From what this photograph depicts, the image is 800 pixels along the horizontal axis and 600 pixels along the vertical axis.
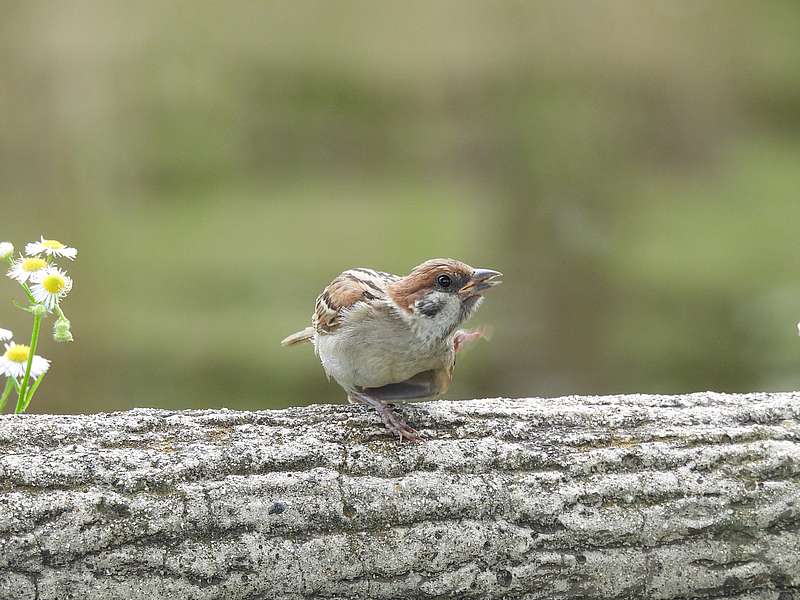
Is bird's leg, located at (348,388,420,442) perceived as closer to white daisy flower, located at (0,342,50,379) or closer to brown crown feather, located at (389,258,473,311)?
brown crown feather, located at (389,258,473,311)

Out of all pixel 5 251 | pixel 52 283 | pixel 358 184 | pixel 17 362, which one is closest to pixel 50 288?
pixel 52 283

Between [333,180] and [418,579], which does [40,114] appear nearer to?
[333,180]

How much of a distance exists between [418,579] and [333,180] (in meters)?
3.86

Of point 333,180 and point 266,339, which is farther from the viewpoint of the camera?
point 333,180

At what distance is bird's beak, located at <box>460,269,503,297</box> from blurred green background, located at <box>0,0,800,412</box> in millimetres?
2568

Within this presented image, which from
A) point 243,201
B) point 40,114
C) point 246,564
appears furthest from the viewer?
point 243,201

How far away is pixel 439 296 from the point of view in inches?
81.3

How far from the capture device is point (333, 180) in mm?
5465

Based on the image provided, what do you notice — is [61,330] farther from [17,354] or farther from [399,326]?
[399,326]

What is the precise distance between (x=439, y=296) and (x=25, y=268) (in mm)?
849

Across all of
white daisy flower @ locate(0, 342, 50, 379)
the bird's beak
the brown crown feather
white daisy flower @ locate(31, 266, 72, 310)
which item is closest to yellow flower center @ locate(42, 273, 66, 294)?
white daisy flower @ locate(31, 266, 72, 310)

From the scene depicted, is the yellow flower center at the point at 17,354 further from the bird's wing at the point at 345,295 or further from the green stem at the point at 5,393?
the bird's wing at the point at 345,295

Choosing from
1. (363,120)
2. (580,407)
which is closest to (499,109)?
(363,120)

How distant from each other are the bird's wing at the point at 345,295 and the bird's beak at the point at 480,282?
190 millimetres
